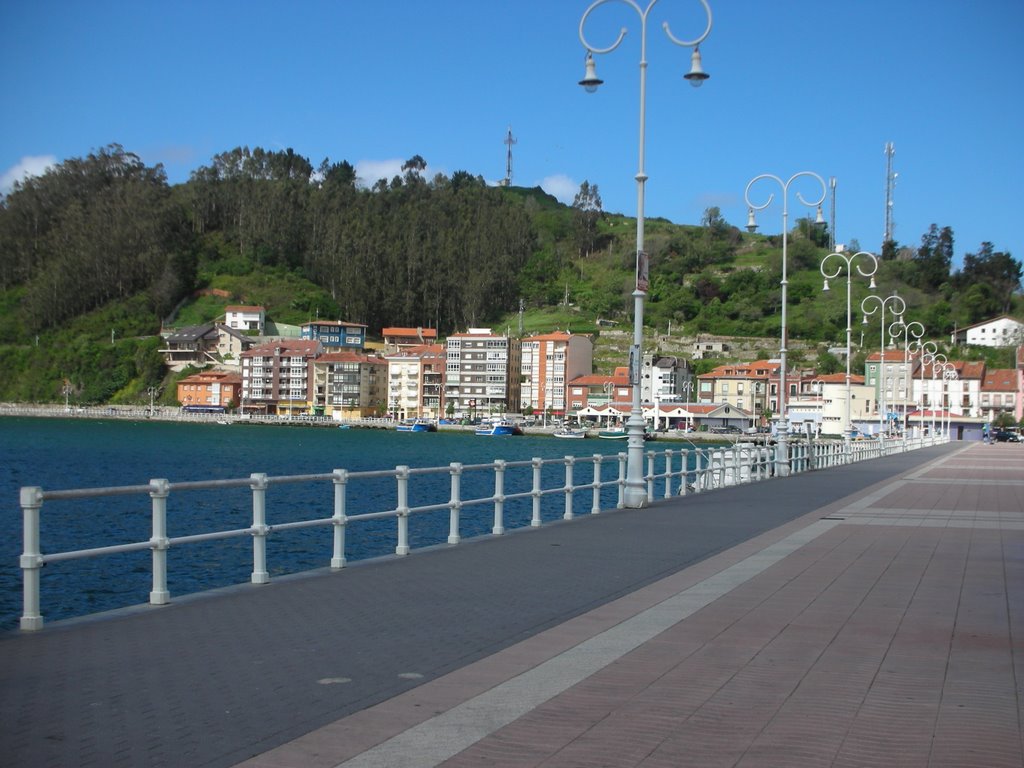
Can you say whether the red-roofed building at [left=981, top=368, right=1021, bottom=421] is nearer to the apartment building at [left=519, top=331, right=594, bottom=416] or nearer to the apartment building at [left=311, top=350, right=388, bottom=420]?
the apartment building at [left=519, top=331, right=594, bottom=416]

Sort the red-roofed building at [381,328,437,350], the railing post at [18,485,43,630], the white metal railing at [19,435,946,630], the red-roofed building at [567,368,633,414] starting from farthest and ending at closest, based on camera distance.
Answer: the red-roofed building at [381,328,437,350] → the red-roofed building at [567,368,633,414] → the white metal railing at [19,435,946,630] → the railing post at [18,485,43,630]

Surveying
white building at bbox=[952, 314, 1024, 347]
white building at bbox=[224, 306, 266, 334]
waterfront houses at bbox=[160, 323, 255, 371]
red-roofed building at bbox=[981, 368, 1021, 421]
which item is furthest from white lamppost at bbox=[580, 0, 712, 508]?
white building at bbox=[952, 314, 1024, 347]

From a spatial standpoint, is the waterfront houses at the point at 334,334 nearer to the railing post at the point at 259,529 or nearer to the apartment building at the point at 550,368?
the apartment building at the point at 550,368

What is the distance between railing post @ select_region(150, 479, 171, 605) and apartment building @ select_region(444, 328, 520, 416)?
13675 centimetres

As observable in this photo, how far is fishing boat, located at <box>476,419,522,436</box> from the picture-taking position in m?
133

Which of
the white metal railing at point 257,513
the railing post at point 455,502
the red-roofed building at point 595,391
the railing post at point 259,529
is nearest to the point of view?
the white metal railing at point 257,513

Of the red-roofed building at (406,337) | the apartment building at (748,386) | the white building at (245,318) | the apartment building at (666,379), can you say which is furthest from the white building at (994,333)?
the white building at (245,318)

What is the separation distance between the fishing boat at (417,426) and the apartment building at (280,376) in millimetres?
17235

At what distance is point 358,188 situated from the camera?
636 ft

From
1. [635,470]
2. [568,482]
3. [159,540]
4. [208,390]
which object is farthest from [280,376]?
[159,540]

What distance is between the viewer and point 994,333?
170m

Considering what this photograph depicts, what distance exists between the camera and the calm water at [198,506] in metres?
20.6

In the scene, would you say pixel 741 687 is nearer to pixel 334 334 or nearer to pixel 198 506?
pixel 198 506

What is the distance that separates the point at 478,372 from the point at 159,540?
459ft
